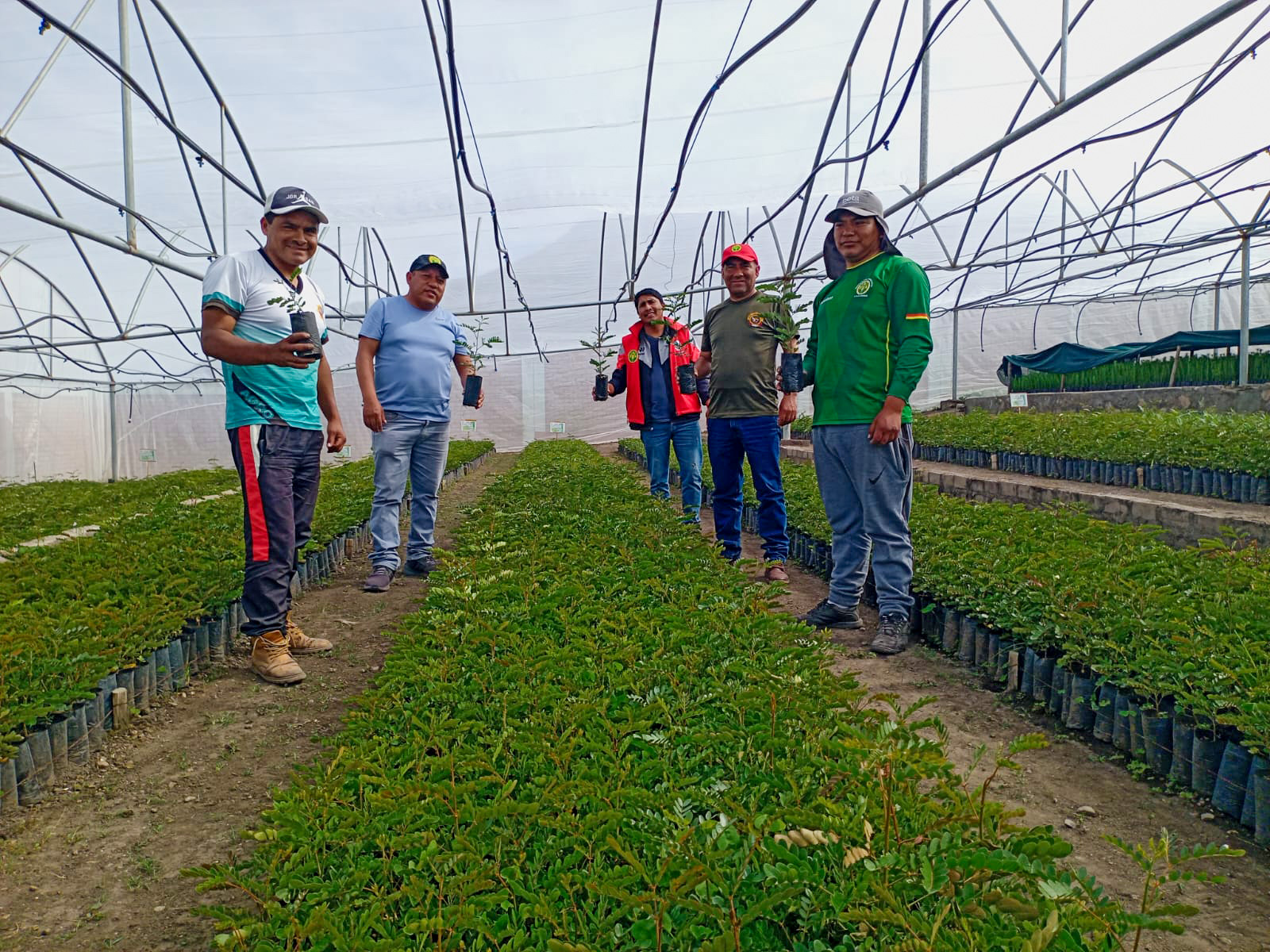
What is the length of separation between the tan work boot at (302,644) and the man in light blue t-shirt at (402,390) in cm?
98

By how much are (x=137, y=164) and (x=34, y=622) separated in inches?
441

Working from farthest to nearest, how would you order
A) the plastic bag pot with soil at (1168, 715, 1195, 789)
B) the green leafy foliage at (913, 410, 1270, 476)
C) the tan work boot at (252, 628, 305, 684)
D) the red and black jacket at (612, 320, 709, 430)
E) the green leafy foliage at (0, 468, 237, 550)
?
the green leafy foliage at (913, 410, 1270, 476) → the green leafy foliage at (0, 468, 237, 550) → the red and black jacket at (612, 320, 709, 430) → the tan work boot at (252, 628, 305, 684) → the plastic bag pot with soil at (1168, 715, 1195, 789)

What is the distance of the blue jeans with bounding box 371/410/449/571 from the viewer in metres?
5.18

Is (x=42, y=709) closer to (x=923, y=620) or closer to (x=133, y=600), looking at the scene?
(x=133, y=600)

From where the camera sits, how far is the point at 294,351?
11.3ft

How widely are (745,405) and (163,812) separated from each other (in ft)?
12.4

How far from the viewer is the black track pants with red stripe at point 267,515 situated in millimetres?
3553

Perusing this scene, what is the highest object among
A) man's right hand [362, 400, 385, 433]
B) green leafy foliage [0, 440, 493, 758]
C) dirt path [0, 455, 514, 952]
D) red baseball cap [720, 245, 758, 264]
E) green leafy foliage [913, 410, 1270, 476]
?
red baseball cap [720, 245, 758, 264]

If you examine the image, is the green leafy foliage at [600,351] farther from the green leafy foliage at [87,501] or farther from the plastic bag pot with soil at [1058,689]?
the plastic bag pot with soil at [1058,689]

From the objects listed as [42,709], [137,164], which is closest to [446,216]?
[137,164]

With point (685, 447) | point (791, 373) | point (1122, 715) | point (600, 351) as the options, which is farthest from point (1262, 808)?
point (600, 351)

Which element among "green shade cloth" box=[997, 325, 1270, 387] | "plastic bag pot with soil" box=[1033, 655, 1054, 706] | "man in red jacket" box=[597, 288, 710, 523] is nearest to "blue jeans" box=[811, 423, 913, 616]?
"plastic bag pot with soil" box=[1033, 655, 1054, 706]

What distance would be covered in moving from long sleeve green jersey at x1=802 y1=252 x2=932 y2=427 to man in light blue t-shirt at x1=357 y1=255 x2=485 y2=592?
235 centimetres

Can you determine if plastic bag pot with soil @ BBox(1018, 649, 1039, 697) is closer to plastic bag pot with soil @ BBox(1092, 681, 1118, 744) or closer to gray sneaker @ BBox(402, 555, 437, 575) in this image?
plastic bag pot with soil @ BBox(1092, 681, 1118, 744)
